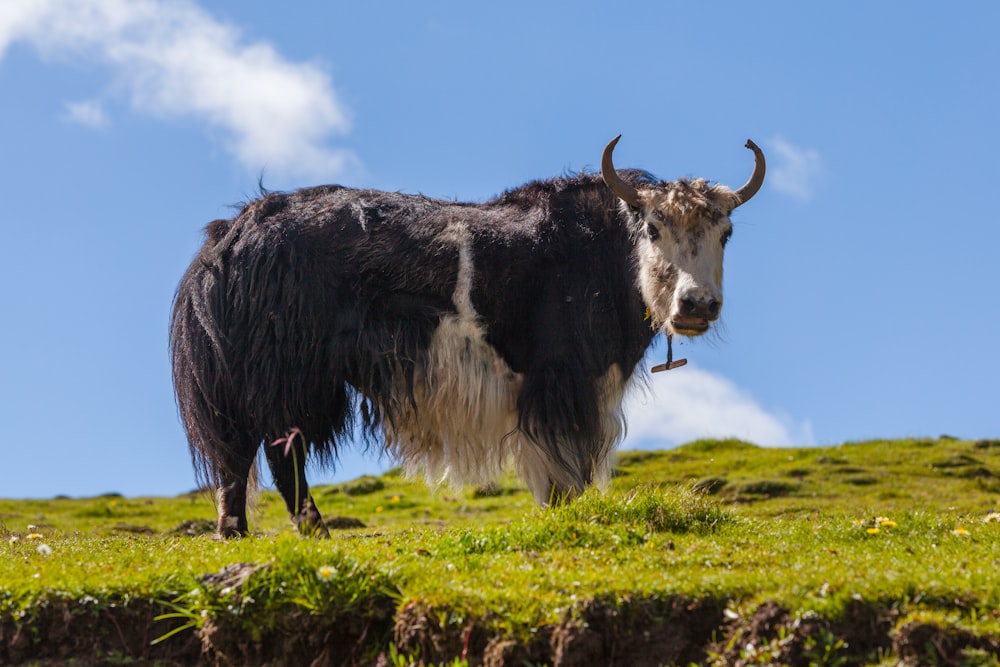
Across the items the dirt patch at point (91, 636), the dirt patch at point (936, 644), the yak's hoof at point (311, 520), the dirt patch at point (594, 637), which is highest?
the yak's hoof at point (311, 520)

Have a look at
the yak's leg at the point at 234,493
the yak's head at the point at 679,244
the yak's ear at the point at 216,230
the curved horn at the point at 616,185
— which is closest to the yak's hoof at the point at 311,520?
the yak's leg at the point at 234,493

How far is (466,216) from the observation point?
30.3ft

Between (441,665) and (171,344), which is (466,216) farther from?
(441,665)

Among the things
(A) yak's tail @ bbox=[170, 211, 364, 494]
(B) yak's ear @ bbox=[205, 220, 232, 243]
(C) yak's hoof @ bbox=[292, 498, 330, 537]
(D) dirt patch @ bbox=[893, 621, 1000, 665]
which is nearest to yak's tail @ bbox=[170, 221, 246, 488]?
(A) yak's tail @ bbox=[170, 211, 364, 494]

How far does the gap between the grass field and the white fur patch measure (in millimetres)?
1254

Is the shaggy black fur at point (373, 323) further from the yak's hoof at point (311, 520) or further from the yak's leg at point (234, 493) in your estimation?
the yak's hoof at point (311, 520)

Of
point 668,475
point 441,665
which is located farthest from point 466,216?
point 668,475

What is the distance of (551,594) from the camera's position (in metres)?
5.65

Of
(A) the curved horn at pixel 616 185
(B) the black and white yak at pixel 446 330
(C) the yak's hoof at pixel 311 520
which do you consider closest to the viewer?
(C) the yak's hoof at pixel 311 520

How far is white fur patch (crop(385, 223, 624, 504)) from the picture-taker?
351 inches

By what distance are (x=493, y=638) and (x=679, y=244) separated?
402 cm

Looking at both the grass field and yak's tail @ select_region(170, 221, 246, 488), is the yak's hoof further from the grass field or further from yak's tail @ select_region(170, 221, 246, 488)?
yak's tail @ select_region(170, 221, 246, 488)

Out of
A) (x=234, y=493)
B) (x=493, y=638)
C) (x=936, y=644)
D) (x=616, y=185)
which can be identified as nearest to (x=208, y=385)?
(x=234, y=493)

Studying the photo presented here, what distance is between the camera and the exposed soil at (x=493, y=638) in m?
5.24
